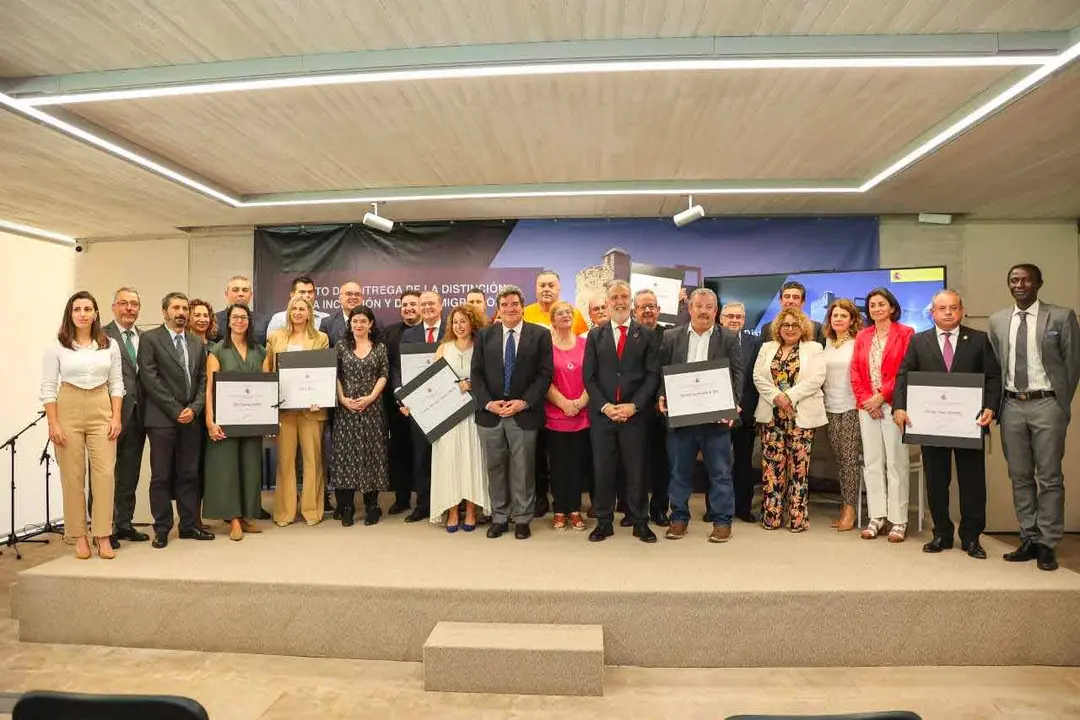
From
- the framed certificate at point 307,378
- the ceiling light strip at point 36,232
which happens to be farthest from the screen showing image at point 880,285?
the ceiling light strip at point 36,232

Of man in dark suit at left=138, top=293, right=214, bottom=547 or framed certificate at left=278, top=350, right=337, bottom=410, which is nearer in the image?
man in dark suit at left=138, top=293, right=214, bottom=547

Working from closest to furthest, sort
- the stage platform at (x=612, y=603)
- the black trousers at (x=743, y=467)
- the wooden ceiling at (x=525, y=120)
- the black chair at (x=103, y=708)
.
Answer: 1. the black chair at (x=103, y=708)
2. the wooden ceiling at (x=525, y=120)
3. the stage platform at (x=612, y=603)
4. the black trousers at (x=743, y=467)

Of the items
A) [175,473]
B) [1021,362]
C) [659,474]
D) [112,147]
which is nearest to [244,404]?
[175,473]

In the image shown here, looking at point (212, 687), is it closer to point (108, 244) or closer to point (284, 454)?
point (284, 454)

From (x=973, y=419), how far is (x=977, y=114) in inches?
71.4

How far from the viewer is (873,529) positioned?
4188mm

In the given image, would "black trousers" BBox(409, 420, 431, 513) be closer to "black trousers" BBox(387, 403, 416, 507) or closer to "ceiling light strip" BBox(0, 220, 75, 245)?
"black trousers" BBox(387, 403, 416, 507)

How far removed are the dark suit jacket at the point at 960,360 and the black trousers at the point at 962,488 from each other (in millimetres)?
319

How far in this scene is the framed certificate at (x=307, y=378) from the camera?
14.5 ft

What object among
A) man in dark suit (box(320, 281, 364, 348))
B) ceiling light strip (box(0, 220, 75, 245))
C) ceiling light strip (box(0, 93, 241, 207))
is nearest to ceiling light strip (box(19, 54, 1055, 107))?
ceiling light strip (box(0, 93, 241, 207))

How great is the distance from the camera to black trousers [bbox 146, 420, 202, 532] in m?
4.12

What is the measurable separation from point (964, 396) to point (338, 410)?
3830mm

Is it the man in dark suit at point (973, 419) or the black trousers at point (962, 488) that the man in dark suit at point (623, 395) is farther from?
the black trousers at point (962, 488)

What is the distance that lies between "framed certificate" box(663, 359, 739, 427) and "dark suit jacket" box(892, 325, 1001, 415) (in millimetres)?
981
